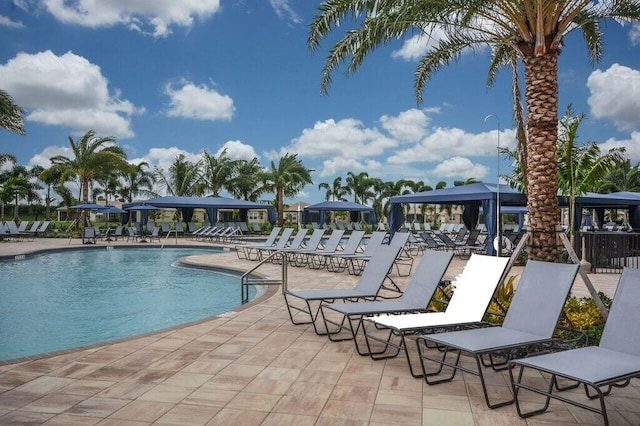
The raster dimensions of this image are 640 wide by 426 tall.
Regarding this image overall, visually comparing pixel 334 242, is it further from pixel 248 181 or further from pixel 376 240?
pixel 248 181

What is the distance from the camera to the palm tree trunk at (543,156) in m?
6.29

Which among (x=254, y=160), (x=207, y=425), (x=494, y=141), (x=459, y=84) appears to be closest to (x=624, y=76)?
(x=459, y=84)

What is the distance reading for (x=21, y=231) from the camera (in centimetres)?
2548

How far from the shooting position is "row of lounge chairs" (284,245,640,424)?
3.06 metres

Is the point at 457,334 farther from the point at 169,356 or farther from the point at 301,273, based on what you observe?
the point at 301,273

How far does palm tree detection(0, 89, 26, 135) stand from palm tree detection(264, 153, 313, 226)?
15625 mm

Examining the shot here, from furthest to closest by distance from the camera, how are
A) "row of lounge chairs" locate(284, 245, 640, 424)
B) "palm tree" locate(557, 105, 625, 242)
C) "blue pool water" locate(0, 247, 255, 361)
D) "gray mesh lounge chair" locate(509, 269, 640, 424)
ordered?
"palm tree" locate(557, 105, 625, 242) → "blue pool water" locate(0, 247, 255, 361) → "row of lounge chairs" locate(284, 245, 640, 424) → "gray mesh lounge chair" locate(509, 269, 640, 424)

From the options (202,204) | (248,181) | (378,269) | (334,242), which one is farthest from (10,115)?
(248,181)

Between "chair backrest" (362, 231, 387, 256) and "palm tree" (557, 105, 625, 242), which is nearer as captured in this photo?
"chair backrest" (362, 231, 387, 256)

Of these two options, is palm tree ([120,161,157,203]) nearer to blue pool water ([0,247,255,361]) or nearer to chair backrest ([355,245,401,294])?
blue pool water ([0,247,255,361])

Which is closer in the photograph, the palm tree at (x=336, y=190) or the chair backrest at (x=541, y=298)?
the chair backrest at (x=541, y=298)

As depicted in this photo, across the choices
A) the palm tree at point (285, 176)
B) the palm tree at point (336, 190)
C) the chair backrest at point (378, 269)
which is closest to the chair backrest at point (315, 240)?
the chair backrest at point (378, 269)

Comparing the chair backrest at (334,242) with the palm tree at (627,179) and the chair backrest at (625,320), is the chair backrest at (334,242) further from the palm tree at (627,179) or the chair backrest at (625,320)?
the palm tree at (627,179)

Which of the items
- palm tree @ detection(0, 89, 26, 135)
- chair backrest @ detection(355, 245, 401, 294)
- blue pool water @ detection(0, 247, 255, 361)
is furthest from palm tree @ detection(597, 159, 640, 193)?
chair backrest @ detection(355, 245, 401, 294)
